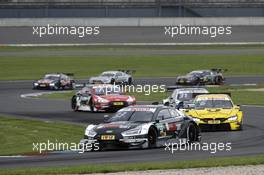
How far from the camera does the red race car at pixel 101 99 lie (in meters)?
36.8

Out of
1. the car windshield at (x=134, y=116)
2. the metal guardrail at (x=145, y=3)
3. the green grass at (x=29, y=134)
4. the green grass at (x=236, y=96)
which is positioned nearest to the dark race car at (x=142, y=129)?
the car windshield at (x=134, y=116)

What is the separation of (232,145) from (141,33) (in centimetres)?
6035

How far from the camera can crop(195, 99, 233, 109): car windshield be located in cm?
2927

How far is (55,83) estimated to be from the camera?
5638 centimetres

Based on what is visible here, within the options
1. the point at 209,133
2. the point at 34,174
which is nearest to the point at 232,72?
the point at 209,133

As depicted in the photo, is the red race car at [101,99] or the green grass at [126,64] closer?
the red race car at [101,99]

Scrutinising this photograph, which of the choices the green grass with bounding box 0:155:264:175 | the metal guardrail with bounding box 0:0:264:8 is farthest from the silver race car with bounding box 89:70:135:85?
the green grass with bounding box 0:155:264:175

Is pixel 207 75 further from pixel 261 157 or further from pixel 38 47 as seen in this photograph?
pixel 261 157

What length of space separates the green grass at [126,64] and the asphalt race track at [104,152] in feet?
76.0

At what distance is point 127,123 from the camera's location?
23.5 m

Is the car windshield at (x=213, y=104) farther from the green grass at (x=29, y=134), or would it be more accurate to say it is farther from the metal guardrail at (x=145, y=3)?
the metal guardrail at (x=145, y=3)

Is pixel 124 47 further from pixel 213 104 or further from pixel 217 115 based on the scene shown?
pixel 217 115

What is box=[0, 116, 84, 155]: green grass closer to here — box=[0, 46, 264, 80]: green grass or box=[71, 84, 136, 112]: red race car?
box=[71, 84, 136, 112]: red race car

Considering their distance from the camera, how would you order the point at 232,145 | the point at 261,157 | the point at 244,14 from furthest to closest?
1. the point at 244,14
2. the point at 232,145
3. the point at 261,157
